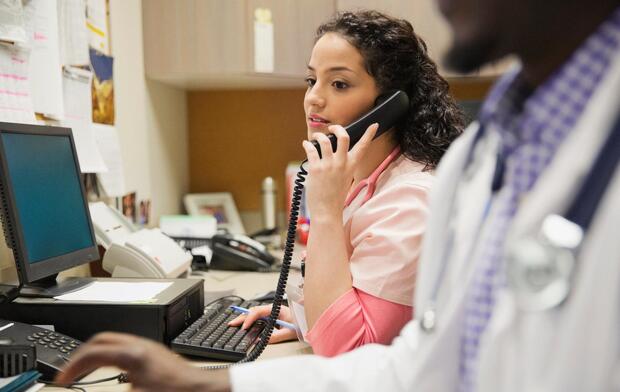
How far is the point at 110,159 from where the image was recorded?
1641 mm

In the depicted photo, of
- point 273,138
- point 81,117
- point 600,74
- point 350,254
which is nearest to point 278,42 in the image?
Result: point 273,138

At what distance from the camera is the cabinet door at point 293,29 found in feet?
6.92

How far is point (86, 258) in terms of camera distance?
1159mm

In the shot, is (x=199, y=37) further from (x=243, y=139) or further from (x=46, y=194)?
(x=46, y=194)

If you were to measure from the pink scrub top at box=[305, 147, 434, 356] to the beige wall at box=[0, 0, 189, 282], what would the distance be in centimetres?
84

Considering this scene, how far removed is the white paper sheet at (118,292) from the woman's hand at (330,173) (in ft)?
1.13

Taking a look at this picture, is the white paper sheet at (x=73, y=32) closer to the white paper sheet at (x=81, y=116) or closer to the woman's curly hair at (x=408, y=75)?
the white paper sheet at (x=81, y=116)

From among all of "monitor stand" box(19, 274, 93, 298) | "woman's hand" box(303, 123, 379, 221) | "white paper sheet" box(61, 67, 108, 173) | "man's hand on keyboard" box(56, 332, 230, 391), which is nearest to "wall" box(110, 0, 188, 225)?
"white paper sheet" box(61, 67, 108, 173)

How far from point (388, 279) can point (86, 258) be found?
2.15 ft

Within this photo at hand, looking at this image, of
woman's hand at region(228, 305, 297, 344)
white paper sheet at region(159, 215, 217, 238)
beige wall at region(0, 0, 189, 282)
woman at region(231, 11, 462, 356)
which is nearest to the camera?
woman at region(231, 11, 462, 356)

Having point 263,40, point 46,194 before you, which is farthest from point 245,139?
point 46,194

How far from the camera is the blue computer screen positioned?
968 mm

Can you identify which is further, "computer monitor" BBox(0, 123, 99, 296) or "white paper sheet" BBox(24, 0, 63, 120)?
"white paper sheet" BBox(24, 0, 63, 120)

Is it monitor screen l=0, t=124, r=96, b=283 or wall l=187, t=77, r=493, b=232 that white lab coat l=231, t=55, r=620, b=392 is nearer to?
monitor screen l=0, t=124, r=96, b=283
